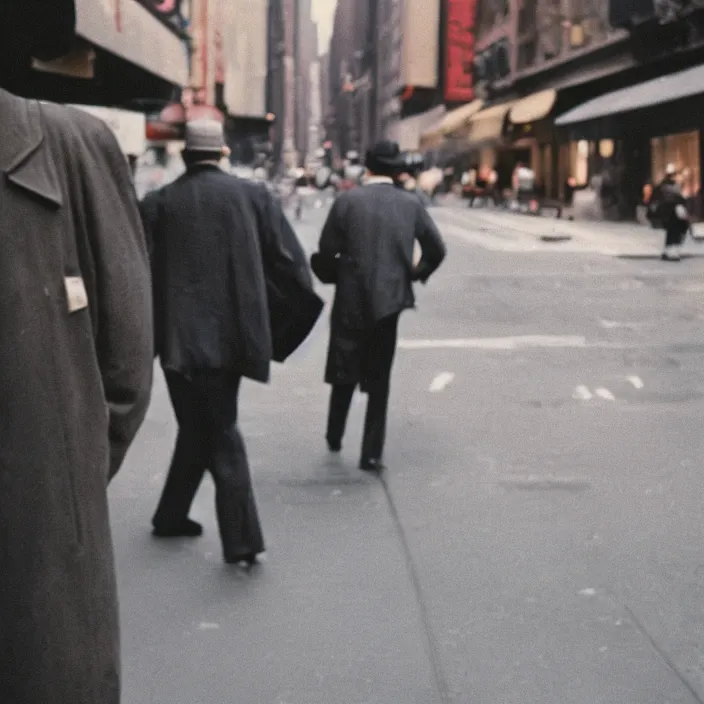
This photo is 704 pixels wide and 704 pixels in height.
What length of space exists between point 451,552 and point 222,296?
4.81 feet

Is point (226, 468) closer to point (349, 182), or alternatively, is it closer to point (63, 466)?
point (63, 466)

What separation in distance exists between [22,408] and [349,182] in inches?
2500

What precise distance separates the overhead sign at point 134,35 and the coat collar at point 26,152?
1374cm

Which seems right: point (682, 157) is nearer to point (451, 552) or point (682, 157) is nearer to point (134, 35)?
point (134, 35)

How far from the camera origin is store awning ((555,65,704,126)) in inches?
1265

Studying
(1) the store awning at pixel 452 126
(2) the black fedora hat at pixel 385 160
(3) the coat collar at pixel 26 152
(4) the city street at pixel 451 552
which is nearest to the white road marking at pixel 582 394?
(4) the city street at pixel 451 552

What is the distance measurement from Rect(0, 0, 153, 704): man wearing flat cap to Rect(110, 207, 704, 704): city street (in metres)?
1.90

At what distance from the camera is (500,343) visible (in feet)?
43.1

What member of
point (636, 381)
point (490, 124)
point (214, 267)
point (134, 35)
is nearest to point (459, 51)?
point (490, 124)

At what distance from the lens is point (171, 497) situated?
595 centimetres

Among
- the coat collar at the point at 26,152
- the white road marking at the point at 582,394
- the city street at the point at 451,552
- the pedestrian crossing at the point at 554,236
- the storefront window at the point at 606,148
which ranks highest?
the storefront window at the point at 606,148

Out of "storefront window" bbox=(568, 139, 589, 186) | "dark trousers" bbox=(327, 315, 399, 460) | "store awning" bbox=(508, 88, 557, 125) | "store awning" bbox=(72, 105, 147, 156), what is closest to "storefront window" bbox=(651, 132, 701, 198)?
"storefront window" bbox=(568, 139, 589, 186)

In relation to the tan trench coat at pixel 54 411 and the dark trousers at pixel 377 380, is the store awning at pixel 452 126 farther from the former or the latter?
the tan trench coat at pixel 54 411

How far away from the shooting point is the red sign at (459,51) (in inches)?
2970
